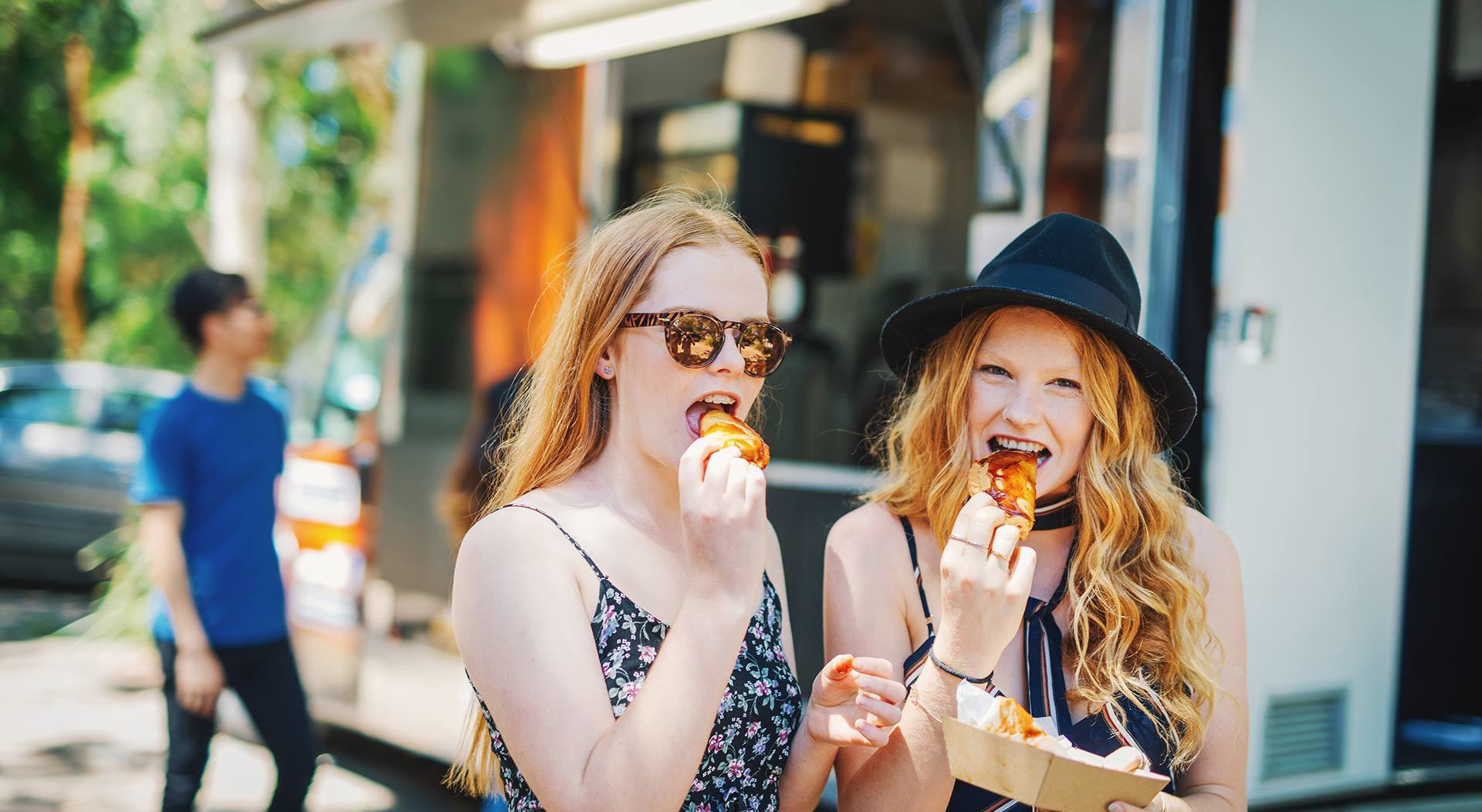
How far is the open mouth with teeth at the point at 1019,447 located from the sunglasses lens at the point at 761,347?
401 millimetres

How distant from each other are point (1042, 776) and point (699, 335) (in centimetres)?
77

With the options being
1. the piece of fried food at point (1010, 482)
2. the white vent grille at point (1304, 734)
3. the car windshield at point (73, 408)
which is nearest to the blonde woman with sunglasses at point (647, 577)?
the piece of fried food at point (1010, 482)

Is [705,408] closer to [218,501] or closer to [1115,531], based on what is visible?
[1115,531]

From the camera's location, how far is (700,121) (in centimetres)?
586

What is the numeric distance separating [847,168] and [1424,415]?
9.52ft

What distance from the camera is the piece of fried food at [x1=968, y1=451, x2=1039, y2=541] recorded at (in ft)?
5.82

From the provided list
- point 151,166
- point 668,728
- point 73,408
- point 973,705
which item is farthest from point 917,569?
point 151,166

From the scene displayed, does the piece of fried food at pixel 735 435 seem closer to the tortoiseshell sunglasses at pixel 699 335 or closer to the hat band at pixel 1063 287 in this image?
the tortoiseshell sunglasses at pixel 699 335

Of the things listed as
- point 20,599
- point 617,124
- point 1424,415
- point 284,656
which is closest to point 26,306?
point 20,599

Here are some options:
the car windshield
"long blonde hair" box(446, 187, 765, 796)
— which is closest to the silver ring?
"long blonde hair" box(446, 187, 765, 796)

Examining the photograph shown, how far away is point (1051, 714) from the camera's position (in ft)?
6.10

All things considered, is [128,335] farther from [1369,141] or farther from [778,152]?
[1369,141]

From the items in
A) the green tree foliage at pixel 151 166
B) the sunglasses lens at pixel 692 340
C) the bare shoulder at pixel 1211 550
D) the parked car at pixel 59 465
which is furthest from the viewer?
the green tree foliage at pixel 151 166

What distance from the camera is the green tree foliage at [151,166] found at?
34.8 feet
